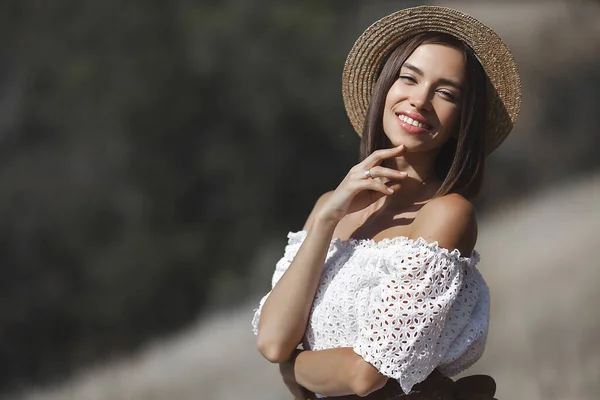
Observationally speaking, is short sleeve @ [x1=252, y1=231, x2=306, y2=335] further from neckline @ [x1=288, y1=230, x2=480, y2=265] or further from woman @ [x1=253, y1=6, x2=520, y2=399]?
neckline @ [x1=288, y1=230, x2=480, y2=265]

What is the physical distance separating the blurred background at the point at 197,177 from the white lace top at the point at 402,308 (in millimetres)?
3843

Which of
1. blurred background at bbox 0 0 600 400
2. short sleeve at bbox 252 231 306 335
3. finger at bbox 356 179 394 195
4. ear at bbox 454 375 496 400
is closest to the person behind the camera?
finger at bbox 356 179 394 195

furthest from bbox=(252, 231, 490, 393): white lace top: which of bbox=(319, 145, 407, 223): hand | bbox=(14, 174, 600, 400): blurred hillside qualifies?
bbox=(14, 174, 600, 400): blurred hillside

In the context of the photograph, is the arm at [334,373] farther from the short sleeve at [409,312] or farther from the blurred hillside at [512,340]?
the blurred hillside at [512,340]

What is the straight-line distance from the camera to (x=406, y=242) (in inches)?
75.5

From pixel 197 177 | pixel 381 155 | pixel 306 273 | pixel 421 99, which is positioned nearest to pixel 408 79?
pixel 421 99

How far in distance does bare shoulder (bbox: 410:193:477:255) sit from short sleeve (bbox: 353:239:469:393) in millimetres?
34

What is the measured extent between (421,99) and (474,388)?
71 centimetres

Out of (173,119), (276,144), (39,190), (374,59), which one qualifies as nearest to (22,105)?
(39,190)

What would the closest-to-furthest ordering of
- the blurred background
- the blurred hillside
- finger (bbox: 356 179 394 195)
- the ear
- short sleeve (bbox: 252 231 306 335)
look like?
finger (bbox: 356 179 394 195), the ear, short sleeve (bbox: 252 231 306 335), the blurred hillside, the blurred background

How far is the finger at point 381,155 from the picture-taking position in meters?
2.00

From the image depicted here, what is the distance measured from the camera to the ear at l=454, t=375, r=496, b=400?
2.09m

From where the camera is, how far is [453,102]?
2035mm

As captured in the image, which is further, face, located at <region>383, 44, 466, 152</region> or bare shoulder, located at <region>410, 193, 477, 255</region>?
face, located at <region>383, 44, 466, 152</region>
